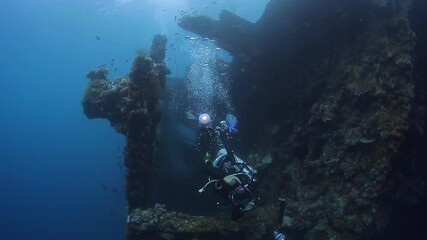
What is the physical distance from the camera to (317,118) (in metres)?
9.68

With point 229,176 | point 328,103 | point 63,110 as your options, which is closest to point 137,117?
point 328,103

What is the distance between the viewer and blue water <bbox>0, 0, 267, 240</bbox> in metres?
41.7

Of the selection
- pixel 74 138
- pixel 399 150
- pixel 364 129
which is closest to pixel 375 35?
pixel 364 129

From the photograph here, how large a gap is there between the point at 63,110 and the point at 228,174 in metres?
103

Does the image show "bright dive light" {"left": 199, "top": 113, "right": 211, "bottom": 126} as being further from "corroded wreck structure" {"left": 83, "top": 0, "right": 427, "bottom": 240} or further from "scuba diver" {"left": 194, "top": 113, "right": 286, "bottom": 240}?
"corroded wreck structure" {"left": 83, "top": 0, "right": 427, "bottom": 240}

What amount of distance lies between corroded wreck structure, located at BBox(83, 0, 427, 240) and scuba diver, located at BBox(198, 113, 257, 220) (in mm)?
2816

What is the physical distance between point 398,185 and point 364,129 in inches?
55.6

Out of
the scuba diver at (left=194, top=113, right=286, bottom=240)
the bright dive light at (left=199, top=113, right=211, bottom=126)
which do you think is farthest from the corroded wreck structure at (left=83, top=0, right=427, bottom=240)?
the bright dive light at (left=199, top=113, right=211, bottom=126)

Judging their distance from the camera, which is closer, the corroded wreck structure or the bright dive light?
the bright dive light

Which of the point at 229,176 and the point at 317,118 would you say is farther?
the point at 317,118

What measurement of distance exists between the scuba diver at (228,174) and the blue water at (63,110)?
678 inches

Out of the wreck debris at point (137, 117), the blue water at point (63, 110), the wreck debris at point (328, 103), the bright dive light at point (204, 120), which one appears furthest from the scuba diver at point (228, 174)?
the blue water at point (63, 110)

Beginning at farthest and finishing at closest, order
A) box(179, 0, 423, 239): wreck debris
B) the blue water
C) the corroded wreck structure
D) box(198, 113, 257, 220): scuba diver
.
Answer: the blue water < the corroded wreck structure < box(179, 0, 423, 239): wreck debris < box(198, 113, 257, 220): scuba diver

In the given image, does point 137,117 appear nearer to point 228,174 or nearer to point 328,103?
point 228,174
